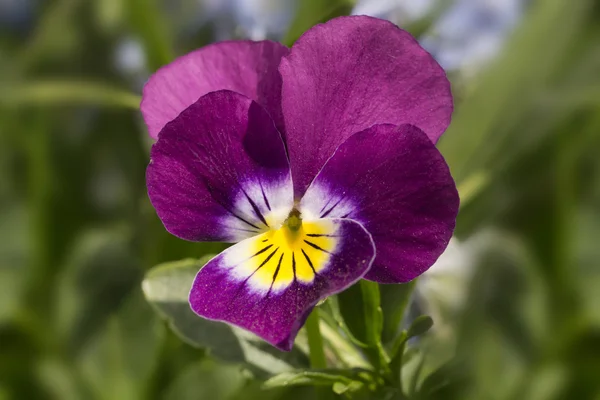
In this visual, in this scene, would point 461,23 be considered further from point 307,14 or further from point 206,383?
point 206,383

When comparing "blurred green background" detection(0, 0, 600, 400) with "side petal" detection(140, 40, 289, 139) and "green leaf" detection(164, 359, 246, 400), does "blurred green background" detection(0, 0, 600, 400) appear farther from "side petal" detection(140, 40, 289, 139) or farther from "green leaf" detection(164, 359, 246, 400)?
"side petal" detection(140, 40, 289, 139)

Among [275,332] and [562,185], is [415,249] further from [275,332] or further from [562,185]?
[562,185]

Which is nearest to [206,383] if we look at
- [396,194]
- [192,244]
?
[192,244]

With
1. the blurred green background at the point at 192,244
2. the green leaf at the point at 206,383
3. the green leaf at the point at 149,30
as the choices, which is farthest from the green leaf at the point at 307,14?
the green leaf at the point at 206,383

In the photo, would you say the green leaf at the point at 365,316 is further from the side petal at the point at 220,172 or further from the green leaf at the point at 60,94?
the green leaf at the point at 60,94

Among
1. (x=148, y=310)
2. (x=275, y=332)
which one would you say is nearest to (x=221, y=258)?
(x=275, y=332)

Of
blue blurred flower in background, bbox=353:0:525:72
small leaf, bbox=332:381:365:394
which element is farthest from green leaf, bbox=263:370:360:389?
blue blurred flower in background, bbox=353:0:525:72
